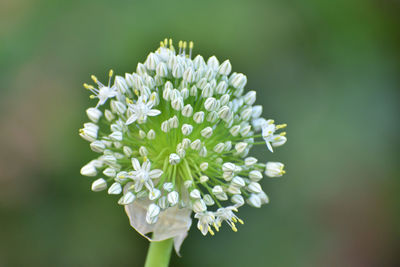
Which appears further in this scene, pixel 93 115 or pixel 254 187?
pixel 93 115

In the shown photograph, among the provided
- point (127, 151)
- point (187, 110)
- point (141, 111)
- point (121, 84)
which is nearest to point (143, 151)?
point (127, 151)

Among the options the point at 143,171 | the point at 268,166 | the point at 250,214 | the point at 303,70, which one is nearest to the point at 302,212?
the point at 250,214

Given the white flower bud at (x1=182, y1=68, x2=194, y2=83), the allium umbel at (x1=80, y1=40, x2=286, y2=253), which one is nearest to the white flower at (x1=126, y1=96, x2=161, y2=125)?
the allium umbel at (x1=80, y1=40, x2=286, y2=253)

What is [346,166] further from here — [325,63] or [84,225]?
[84,225]

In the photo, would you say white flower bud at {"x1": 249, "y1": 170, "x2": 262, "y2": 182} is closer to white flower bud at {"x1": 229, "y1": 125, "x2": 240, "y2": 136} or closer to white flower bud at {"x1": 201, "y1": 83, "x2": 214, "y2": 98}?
white flower bud at {"x1": 229, "y1": 125, "x2": 240, "y2": 136}

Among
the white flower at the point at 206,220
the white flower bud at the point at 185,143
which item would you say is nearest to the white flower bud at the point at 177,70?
the white flower bud at the point at 185,143

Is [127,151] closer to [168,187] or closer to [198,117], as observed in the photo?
[168,187]

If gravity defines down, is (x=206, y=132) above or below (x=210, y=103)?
below
